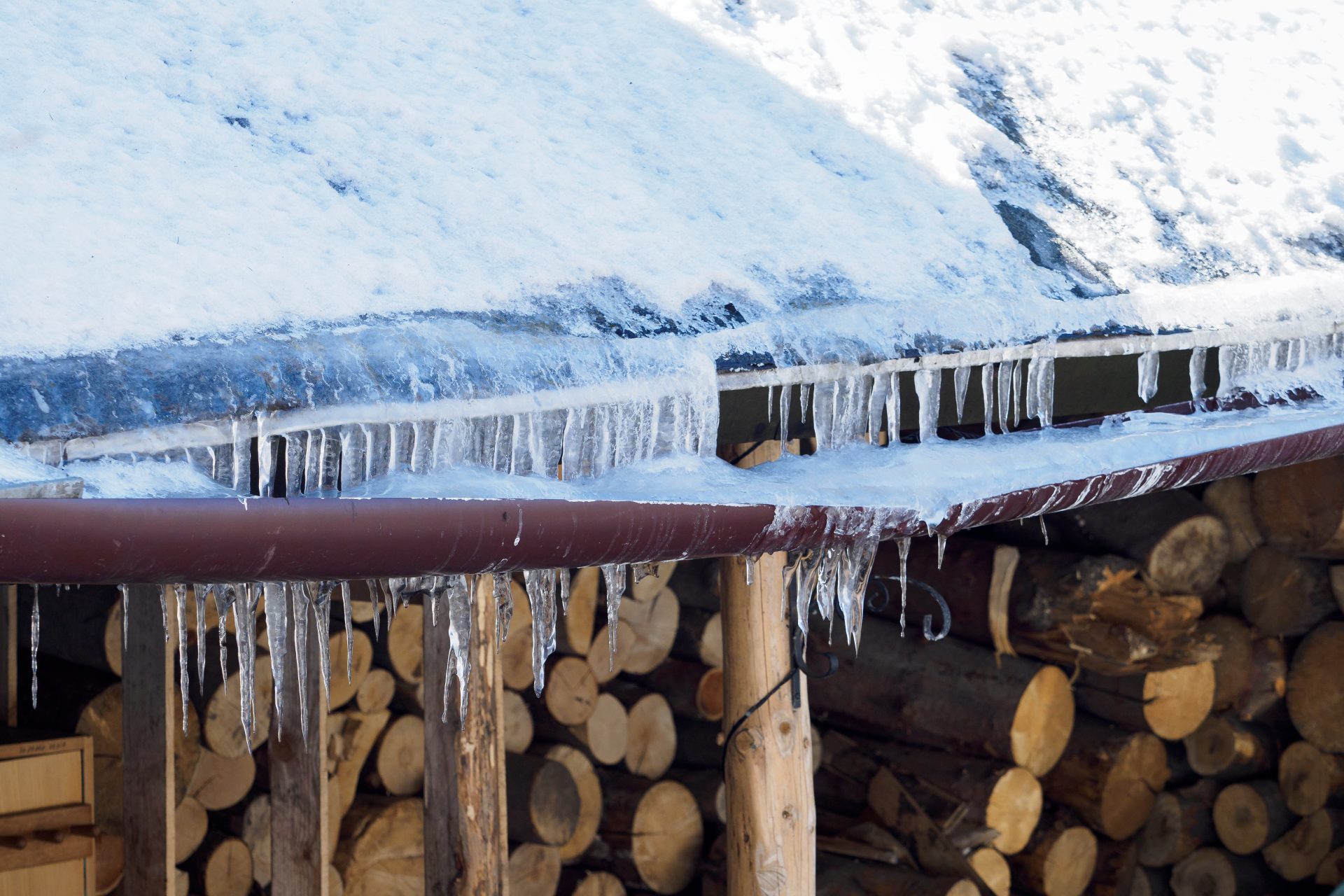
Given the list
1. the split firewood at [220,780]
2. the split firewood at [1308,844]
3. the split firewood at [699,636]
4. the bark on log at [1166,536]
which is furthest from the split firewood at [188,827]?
the split firewood at [1308,844]

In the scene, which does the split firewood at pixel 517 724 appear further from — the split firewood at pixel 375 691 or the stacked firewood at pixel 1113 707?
the stacked firewood at pixel 1113 707

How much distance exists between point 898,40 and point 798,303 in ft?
5.05

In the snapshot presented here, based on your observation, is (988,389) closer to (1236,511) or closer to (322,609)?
(322,609)

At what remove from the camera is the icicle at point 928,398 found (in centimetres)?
229

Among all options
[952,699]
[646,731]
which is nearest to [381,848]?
[646,731]

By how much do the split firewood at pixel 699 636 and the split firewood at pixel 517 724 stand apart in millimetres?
818

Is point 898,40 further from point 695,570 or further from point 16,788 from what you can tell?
point 16,788

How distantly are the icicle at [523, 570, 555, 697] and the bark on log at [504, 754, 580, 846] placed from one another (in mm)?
2450

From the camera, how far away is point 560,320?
1984 mm

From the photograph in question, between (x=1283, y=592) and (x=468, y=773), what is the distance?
3.77 metres

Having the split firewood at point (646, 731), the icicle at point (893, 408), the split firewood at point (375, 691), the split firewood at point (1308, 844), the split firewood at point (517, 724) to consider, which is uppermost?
the icicle at point (893, 408)

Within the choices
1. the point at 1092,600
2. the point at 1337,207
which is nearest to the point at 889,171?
the point at 1337,207

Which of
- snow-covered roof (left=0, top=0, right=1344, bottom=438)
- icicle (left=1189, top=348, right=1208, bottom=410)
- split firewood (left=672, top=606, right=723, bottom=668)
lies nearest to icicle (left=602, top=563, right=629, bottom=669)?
snow-covered roof (left=0, top=0, right=1344, bottom=438)

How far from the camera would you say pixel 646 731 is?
16.8 feet
